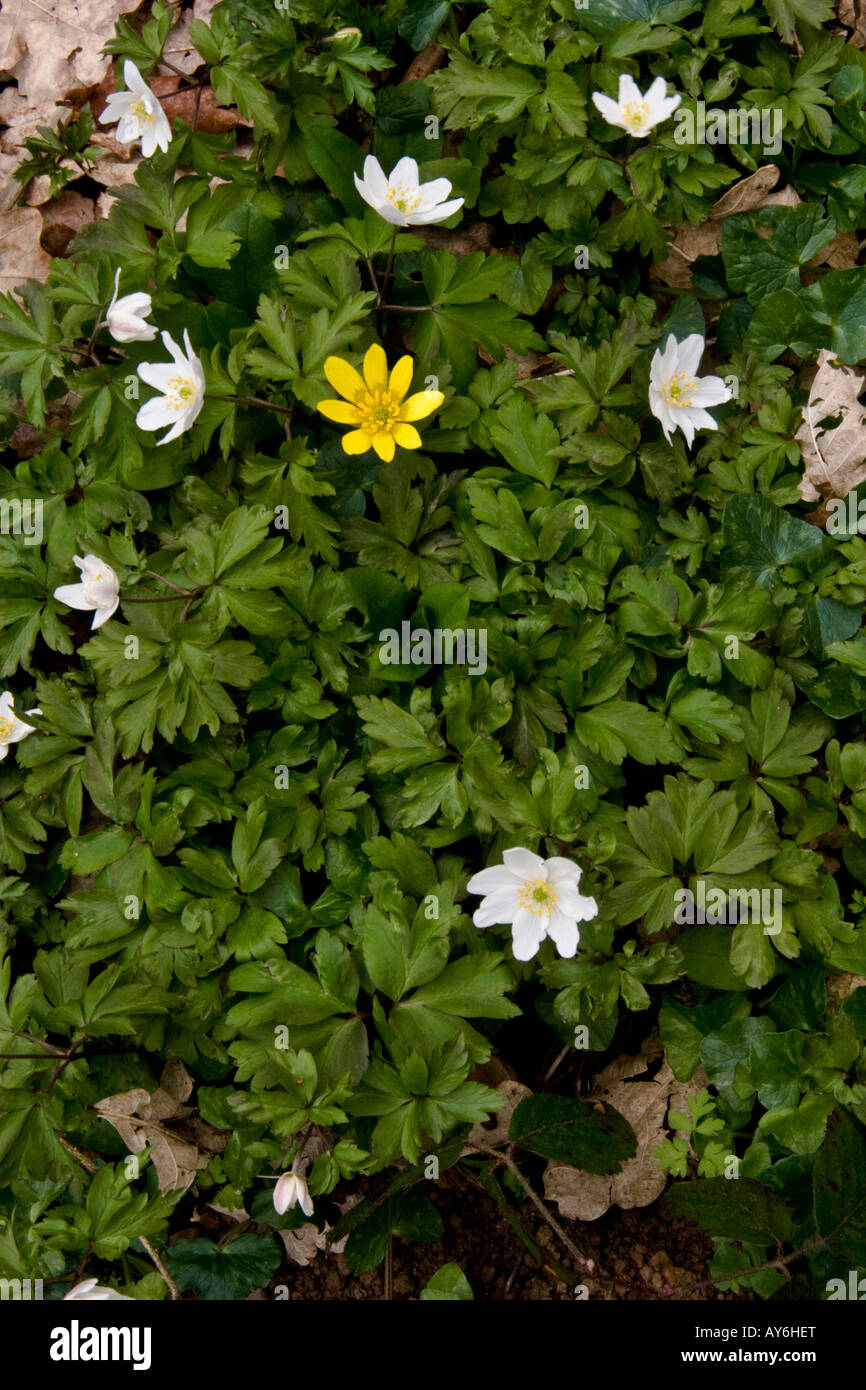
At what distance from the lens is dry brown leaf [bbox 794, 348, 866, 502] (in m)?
3.23

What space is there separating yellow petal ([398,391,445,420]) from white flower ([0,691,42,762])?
1.42 metres

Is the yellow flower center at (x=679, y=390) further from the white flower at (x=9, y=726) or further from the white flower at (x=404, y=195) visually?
the white flower at (x=9, y=726)

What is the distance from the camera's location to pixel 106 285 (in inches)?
125

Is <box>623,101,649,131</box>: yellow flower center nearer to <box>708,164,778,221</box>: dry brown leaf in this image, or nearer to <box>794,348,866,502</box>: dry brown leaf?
<box>708,164,778,221</box>: dry brown leaf

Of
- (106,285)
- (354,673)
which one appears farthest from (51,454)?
(354,673)

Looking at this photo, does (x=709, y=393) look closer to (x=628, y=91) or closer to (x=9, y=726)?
(x=628, y=91)

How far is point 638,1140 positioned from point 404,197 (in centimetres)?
284

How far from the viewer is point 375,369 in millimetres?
2920

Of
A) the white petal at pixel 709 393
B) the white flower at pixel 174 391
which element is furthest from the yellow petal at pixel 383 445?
the white petal at pixel 709 393

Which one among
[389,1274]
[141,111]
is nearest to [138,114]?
[141,111]

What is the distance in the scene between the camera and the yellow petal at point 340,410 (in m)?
2.89

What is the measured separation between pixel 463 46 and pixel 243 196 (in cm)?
83

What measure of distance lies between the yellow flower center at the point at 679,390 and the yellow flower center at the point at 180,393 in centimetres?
134
